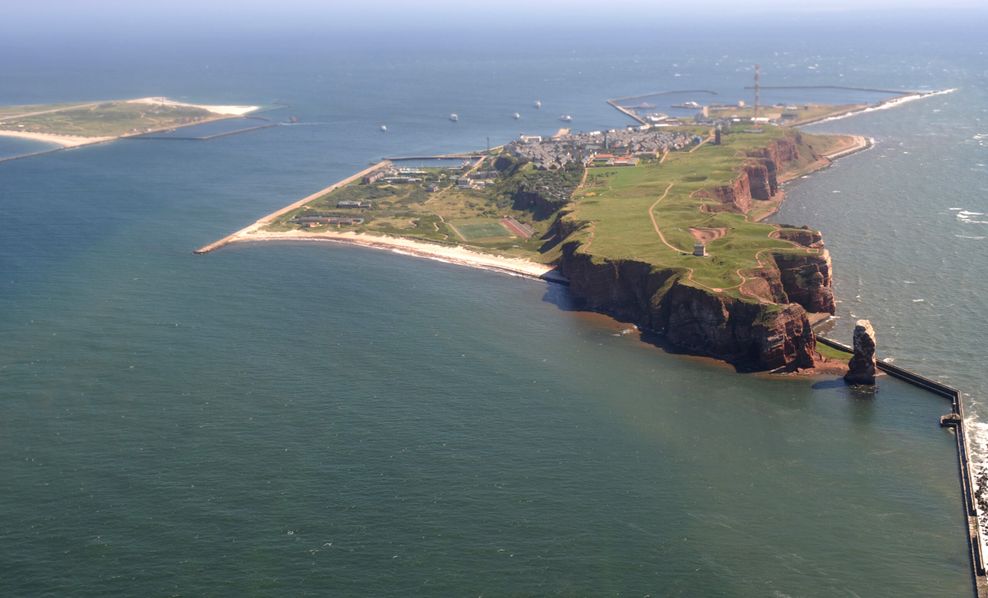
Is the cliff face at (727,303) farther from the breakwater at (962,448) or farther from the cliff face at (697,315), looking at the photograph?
the breakwater at (962,448)

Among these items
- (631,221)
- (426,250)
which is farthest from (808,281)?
(426,250)

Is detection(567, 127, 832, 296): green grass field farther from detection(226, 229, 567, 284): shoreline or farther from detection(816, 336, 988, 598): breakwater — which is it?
detection(816, 336, 988, 598): breakwater

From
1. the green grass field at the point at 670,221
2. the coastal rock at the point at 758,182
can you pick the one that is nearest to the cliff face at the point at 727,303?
the green grass field at the point at 670,221

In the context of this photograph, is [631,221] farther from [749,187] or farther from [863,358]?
[863,358]

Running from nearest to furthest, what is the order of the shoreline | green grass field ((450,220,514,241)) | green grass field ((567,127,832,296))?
green grass field ((567,127,832,296)) → the shoreline → green grass field ((450,220,514,241))

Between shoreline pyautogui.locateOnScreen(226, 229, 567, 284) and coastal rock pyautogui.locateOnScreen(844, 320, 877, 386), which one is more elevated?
shoreline pyautogui.locateOnScreen(226, 229, 567, 284)

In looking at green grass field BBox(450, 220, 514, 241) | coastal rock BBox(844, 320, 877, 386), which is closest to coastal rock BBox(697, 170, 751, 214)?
green grass field BBox(450, 220, 514, 241)

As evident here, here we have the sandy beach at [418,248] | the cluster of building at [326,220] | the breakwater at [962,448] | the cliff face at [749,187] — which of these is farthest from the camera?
the cluster of building at [326,220]

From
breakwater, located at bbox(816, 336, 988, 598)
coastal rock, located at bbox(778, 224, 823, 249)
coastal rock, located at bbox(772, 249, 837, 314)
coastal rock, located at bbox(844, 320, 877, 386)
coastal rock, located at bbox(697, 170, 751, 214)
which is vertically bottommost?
breakwater, located at bbox(816, 336, 988, 598)
